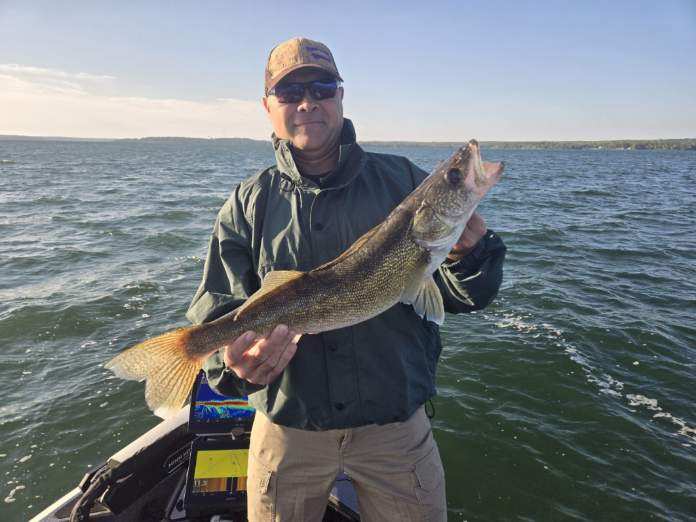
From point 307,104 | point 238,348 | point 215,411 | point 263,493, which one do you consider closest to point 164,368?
point 238,348

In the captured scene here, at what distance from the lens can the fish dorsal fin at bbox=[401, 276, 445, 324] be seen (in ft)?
11.2

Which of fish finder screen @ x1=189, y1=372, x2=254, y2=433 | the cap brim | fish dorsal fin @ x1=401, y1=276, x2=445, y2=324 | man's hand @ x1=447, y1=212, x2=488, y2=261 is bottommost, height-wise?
fish finder screen @ x1=189, y1=372, x2=254, y2=433

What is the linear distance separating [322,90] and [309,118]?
28 centimetres

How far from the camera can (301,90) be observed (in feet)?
12.2

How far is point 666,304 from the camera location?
1274cm

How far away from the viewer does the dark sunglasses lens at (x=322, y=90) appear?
3.72 meters

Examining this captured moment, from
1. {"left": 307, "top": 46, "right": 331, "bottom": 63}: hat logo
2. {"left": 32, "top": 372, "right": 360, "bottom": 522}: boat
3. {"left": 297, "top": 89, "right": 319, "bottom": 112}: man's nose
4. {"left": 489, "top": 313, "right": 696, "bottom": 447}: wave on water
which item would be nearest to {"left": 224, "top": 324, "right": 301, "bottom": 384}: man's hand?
{"left": 297, "top": 89, "right": 319, "bottom": 112}: man's nose

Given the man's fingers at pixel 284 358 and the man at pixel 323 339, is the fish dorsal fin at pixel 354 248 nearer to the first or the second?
the man at pixel 323 339

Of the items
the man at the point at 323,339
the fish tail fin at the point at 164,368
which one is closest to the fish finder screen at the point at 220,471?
the man at the point at 323,339

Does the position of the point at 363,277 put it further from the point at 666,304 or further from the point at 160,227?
the point at 160,227

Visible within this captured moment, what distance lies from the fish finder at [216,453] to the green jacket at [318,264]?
5.45 ft

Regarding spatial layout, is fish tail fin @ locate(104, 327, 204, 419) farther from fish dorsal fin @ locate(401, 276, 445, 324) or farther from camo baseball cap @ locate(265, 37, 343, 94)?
camo baseball cap @ locate(265, 37, 343, 94)

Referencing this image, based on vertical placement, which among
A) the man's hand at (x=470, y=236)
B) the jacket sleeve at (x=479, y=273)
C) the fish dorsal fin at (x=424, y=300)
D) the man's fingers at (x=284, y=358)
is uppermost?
the man's hand at (x=470, y=236)

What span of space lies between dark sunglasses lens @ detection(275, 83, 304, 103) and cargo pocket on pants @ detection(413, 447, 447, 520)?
3043 millimetres
